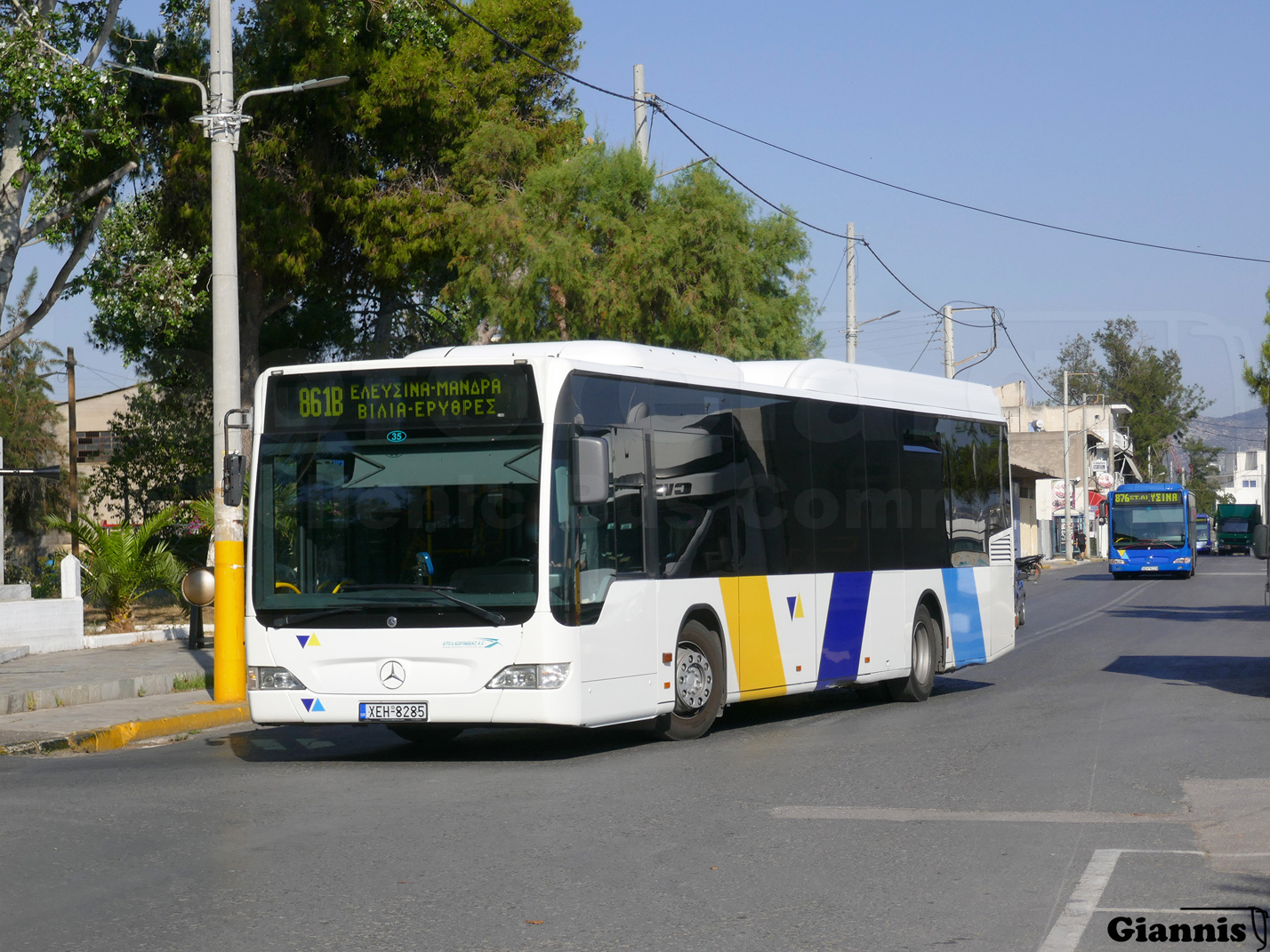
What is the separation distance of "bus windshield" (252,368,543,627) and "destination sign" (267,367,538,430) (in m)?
0.02

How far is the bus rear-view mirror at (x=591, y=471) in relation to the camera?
10305 millimetres

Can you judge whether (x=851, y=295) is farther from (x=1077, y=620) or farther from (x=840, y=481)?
(x=840, y=481)

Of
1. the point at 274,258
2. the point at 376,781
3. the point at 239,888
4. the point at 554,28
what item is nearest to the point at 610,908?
the point at 239,888

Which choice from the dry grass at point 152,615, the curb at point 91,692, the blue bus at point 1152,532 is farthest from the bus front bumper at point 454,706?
the blue bus at point 1152,532

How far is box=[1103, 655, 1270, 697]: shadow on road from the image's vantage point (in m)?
15.4

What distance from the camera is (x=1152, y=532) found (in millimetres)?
53000

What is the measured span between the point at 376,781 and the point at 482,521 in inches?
73.9

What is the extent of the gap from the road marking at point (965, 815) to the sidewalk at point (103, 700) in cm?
686

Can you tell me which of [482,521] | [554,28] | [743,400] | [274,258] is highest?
[554,28]

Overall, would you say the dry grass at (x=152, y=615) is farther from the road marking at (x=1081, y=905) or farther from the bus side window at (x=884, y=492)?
the road marking at (x=1081, y=905)

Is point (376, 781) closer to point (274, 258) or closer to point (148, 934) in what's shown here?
point (148, 934)

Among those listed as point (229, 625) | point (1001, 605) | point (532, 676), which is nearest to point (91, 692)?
point (229, 625)

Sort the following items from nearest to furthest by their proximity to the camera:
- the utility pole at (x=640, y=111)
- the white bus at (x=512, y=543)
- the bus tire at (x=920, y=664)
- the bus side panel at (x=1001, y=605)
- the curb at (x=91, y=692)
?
1. the white bus at (x=512, y=543)
2. the curb at (x=91, y=692)
3. the bus tire at (x=920, y=664)
4. the bus side panel at (x=1001, y=605)
5. the utility pole at (x=640, y=111)

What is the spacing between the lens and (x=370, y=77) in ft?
84.4
